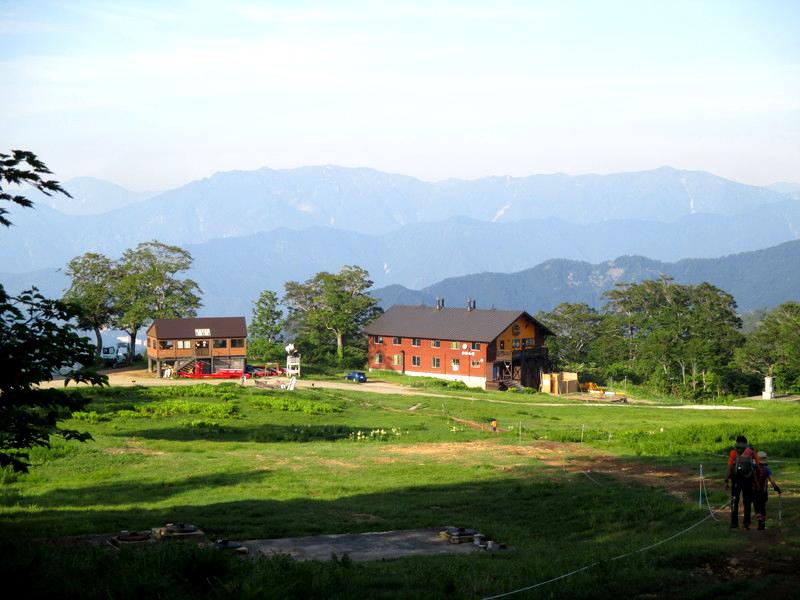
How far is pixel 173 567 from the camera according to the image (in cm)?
1504

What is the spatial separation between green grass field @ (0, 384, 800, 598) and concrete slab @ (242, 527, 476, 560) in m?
0.83

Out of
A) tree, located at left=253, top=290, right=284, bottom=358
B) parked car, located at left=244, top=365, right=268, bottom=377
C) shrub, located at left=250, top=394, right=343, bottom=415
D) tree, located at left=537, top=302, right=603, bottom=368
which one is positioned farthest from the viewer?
tree, located at left=537, top=302, right=603, bottom=368

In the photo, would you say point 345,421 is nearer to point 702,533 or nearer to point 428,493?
point 428,493

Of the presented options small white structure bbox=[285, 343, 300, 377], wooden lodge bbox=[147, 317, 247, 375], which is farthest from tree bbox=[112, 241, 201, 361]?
small white structure bbox=[285, 343, 300, 377]

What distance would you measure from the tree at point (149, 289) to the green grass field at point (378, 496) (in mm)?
30634

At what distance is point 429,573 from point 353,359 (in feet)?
262

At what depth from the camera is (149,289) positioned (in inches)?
3590

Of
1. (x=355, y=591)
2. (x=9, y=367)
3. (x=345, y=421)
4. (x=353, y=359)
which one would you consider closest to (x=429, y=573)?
(x=355, y=591)

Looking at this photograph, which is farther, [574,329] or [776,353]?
[574,329]

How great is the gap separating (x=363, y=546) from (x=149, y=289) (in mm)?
74653

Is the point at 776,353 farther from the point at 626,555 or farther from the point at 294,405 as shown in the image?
the point at 626,555

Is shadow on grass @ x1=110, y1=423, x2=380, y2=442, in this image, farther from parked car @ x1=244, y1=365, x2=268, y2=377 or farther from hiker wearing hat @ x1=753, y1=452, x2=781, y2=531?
parked car @ x1=244, y1=365, x2=268, y2=377

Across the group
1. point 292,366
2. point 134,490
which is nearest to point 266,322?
point 292,366

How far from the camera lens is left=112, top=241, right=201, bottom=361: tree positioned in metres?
87.9
